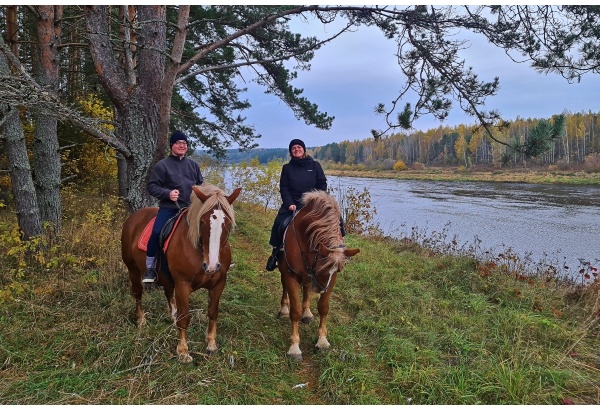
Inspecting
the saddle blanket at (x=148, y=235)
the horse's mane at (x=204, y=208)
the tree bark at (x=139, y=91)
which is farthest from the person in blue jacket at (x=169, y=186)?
the tree bark at (x=139, y=91)

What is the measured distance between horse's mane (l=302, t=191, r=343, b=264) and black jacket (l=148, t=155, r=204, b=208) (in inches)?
52.8

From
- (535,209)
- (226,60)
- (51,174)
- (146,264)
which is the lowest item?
(535,209)

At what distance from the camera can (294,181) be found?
170 inches

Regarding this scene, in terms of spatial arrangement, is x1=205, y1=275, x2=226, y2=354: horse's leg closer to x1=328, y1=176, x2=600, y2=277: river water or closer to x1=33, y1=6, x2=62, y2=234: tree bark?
x1=33, y1=6, x2=62, y2=234: tree bark

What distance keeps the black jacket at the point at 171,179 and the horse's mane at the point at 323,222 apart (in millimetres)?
1341

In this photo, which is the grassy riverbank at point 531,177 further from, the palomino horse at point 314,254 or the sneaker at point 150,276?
the sneaker at point 150,276

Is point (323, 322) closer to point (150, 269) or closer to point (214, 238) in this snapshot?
point (214, 238)

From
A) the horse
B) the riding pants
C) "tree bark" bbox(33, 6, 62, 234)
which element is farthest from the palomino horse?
Answer: "tree bark" bbox(33, 6, 62, 234)

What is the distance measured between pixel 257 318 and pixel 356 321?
1.26 metres

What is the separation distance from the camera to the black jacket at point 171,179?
142 inches

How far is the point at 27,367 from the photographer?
3.08 metres

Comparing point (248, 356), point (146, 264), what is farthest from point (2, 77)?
point (248, 356)

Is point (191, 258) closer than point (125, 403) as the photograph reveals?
No
